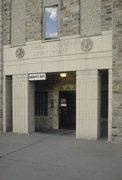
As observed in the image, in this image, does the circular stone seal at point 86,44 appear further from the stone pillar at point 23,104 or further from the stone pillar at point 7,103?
the stone pillar at point 7,103

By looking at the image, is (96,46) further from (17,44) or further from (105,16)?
(17,44)

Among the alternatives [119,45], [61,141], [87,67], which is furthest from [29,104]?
[119,45]

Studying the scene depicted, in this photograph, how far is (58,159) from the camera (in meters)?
6.38

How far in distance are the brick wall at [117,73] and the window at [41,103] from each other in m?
4.81

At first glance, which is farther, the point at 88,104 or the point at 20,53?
the point at 20,53

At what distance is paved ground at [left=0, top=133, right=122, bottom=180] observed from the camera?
5.16 meters

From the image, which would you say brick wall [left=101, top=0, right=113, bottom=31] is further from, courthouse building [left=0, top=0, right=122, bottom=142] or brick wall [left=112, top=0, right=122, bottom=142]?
brick wall [left=112, top=0, right=122, bottom=142]

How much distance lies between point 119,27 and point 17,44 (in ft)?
15.7

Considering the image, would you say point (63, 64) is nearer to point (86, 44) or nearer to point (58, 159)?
point (86, 44)

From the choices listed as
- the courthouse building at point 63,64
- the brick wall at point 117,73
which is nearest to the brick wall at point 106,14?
the courthouse building at point 63,64

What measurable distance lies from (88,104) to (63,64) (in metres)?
1.97

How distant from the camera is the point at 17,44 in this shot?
34.8 ft

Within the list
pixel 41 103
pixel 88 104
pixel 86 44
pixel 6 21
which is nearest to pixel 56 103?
pixel 41 103

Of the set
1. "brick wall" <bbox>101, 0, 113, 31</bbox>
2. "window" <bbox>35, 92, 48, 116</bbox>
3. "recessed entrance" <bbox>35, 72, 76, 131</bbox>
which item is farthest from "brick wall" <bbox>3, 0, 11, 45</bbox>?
"brick wall" <bbox>101, 0, 113, 31</bbox>
